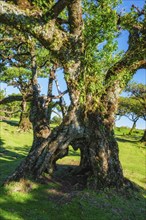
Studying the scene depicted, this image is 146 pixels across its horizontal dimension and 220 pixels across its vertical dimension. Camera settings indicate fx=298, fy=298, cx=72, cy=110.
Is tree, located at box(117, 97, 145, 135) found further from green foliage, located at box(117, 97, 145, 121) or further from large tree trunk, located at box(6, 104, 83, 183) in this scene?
large tree trunk, located at box(6, 104, 83, 183)

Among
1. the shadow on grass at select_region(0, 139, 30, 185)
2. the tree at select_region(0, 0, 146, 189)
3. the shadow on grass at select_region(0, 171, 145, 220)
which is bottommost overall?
the shadow on grass at select_region(0, 171, 145, 220)

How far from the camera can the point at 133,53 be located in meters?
21.9

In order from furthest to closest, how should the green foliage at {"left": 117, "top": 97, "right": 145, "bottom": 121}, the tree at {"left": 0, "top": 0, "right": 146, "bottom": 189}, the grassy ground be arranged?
the green foliage at {"left": 117, "top": 97, "right": 145, "bottom": 121} < the tree at {"left": 0, "top": 0, "right": 146, "bottom": 189} < the grassy ground

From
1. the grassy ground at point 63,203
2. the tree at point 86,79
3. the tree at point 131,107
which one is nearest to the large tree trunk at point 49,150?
the tree at point 86,79

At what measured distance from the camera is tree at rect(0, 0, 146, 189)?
19234 mm

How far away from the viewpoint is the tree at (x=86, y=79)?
19234 millimetres

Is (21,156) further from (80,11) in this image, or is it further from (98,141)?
(80,11)

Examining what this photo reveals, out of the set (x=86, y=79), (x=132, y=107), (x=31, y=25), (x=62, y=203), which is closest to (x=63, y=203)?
(x=62, y=203)

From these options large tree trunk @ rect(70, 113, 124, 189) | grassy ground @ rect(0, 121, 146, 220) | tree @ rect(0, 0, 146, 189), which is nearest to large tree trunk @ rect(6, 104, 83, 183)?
tree @ rect(0, 0, 146, 189)

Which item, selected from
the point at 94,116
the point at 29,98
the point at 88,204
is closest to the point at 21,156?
the point at 29,98

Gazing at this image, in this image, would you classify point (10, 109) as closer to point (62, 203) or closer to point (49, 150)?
point (49, 150)

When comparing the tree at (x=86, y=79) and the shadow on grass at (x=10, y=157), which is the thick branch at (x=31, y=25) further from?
the shadow on grass at (x=10, y=157)

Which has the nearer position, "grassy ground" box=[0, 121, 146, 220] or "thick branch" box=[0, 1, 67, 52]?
"grassy ground" box=[0, 121, 146, 220]

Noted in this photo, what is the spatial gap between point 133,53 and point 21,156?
18.0m
